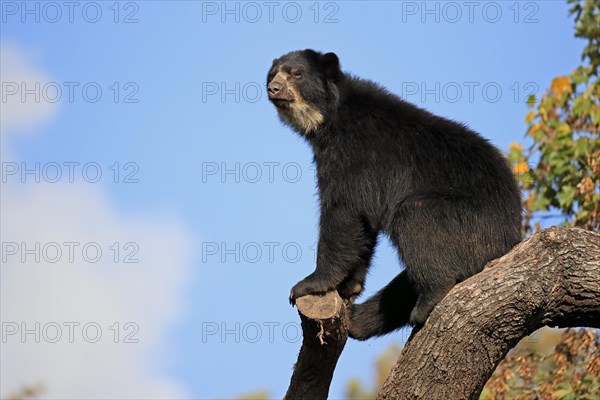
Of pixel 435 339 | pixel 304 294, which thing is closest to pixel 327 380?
pixel 304 294

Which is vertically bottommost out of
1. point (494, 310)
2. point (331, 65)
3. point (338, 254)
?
point (494, 310)

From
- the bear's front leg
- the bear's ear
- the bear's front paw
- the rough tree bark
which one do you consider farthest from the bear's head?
the rough tree bark

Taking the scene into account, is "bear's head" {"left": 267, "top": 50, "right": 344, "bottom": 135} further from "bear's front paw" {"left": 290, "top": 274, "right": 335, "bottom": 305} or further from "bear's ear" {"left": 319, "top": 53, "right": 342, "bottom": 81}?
"bear's front paw" {"left": 290, "top": 274, "right": 335, "bottom": 305}

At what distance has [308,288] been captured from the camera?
6.98 m

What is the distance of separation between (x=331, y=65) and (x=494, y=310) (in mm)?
2863

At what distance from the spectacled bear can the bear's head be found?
15 mm

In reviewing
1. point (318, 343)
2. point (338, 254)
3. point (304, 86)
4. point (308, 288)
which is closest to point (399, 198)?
point (338, 254)

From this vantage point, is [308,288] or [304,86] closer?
[308,288]

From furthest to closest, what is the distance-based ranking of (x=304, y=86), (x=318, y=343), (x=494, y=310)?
(x=304, y=86) → (x=318, y=343) → (x=494, y=310)

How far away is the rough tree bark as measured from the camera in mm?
6168

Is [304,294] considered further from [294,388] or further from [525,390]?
[525,390]

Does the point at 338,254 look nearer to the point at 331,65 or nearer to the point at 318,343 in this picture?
the point at 318,343

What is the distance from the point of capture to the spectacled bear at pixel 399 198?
262 inches

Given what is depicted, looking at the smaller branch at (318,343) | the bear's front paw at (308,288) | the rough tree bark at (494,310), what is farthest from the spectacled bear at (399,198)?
the rough tree bark at (494,310)
